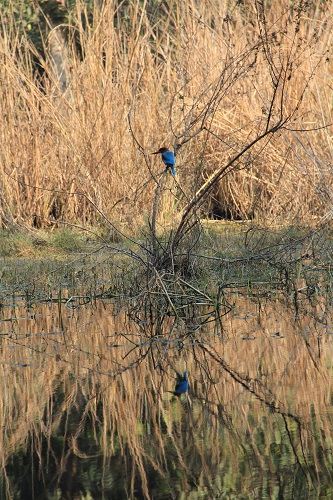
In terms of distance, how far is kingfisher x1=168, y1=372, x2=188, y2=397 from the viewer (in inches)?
132

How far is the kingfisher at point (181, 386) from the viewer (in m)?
3.34

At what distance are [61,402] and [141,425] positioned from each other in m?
0.40

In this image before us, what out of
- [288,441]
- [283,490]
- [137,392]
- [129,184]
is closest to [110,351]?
[137,392]

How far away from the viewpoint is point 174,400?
10.6 ft

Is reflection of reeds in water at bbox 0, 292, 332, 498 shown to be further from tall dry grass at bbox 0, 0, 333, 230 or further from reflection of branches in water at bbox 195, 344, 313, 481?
tall dry grass at bbox 0, 0, 333, 230

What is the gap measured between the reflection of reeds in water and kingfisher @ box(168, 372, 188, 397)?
0.03 metres

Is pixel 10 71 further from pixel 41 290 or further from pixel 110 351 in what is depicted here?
pixel 110 351

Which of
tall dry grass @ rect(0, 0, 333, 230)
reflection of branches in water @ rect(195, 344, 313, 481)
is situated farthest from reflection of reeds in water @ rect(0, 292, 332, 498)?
tall dry grass @ rect(0, 0, 333, 230)

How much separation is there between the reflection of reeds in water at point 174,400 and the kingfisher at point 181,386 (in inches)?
1.1

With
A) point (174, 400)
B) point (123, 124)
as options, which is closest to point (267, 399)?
point (174, 400)

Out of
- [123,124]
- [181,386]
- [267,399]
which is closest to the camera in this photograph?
[267,399]

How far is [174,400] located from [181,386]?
19 centimetres

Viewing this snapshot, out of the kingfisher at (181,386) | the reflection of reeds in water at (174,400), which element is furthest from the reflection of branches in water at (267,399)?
the kingfisher at (181,386)

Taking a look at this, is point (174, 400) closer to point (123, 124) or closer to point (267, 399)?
point (267, 399)
